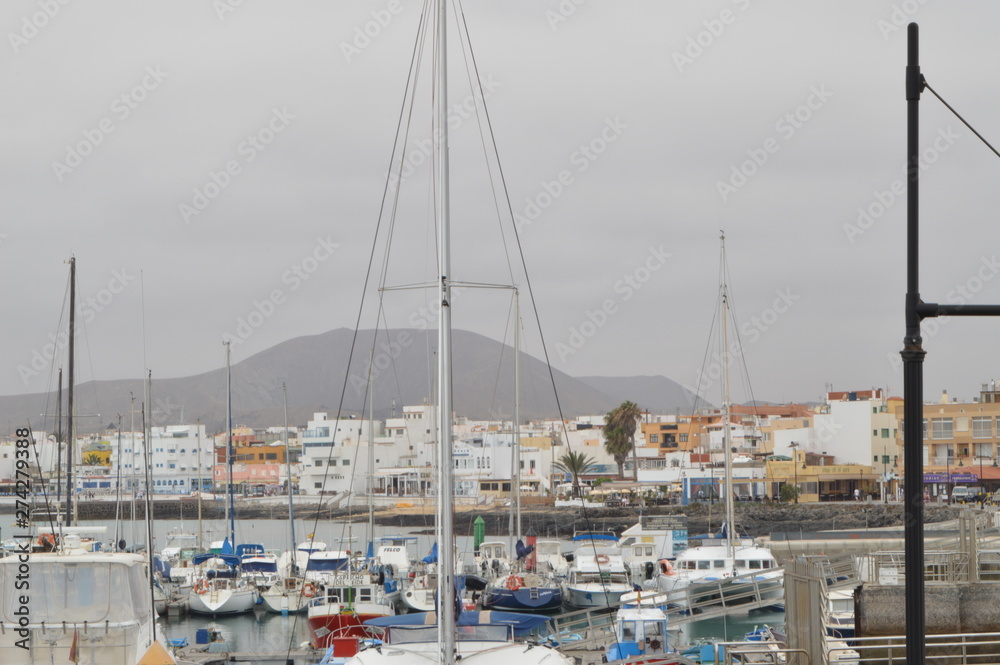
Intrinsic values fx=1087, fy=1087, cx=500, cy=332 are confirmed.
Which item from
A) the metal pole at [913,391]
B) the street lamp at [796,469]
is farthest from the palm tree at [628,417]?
the metal pole at [913,391]

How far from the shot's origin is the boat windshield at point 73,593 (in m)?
14.5

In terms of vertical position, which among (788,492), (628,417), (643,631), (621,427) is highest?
(628,417)

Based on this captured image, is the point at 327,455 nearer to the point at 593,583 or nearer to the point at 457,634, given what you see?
the point at 593,583

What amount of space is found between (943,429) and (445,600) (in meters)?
83.7

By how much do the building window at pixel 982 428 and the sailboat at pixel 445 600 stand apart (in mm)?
81672

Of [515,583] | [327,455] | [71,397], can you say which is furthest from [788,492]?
[71,397]

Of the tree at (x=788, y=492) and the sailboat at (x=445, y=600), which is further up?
the sailboat at (x=445, y=600)

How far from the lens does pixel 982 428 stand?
8725 centimetres

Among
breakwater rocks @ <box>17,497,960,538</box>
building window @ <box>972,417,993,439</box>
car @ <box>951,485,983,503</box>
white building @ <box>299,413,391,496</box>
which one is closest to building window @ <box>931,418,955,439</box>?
building window @ <box>972,417,993,439</box>

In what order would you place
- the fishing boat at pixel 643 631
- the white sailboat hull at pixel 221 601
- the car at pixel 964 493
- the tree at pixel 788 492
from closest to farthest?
the fishing boat at pixel 643 631 → the white sailboat hull at pixel 221 601 → the car at pixel 964 493 → the tree at pixel 788 492

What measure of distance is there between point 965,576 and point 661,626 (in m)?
12.1

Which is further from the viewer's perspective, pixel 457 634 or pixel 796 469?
pixel 796 469

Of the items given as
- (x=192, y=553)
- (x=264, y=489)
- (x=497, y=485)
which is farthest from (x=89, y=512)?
(x=192, y=553)

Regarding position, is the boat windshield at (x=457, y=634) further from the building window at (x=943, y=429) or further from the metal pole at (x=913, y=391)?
the building window at (x=943, y=429)
